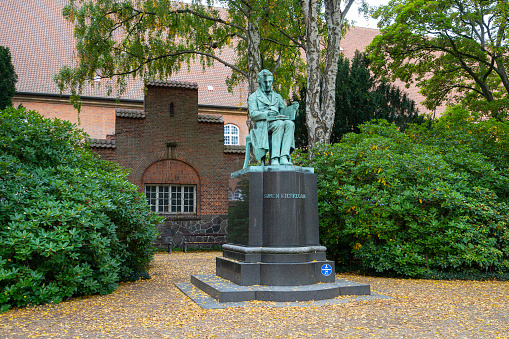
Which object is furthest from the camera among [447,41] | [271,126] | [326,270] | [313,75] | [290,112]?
[447,41]

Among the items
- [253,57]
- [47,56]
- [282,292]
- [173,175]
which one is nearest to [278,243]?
→ [282,292]

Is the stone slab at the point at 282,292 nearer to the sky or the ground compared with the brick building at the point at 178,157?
nearer to the ground

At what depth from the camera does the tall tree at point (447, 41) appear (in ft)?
53.3

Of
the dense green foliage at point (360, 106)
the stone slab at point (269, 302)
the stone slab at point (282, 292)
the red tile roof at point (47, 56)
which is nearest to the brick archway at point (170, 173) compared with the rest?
the dense green foliage at point (360, 106)

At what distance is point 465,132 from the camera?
13.1 metres

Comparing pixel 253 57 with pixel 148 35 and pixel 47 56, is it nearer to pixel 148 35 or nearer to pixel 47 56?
pixel 148 35

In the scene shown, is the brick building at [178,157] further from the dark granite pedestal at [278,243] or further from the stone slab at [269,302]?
the stone slab at [269,302]

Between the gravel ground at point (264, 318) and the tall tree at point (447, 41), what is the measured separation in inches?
468

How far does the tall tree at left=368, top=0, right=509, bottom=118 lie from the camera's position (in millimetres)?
16250

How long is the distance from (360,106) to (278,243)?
579 inches

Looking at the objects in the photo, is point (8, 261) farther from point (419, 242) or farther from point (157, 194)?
point (157, 194)

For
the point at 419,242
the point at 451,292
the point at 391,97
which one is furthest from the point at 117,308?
the point at 391,97

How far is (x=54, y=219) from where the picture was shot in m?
6.71

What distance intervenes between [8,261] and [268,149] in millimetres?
4742
